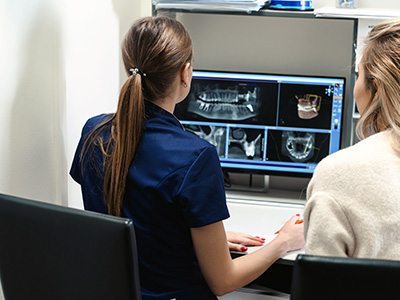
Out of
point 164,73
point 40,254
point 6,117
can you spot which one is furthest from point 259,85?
point 40,254

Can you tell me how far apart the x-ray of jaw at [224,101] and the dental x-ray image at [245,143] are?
6cm

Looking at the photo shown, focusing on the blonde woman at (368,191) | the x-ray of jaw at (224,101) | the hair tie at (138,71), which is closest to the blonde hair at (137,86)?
the hair tie at (138,71)

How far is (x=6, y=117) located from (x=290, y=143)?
116 centimetres

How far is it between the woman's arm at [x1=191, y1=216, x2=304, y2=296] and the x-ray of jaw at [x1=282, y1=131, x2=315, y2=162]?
0.74 meters

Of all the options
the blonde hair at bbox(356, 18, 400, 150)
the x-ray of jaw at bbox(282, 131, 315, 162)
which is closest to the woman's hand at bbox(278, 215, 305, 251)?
the blonde hair at bbox(356, 18, 400, 150)

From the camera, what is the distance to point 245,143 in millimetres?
2240

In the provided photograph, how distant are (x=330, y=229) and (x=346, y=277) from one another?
201mm

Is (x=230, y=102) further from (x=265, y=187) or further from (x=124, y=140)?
(x=124, y=140)

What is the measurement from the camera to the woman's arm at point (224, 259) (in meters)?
1.25

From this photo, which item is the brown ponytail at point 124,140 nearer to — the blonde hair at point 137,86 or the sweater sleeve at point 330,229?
the blonde hair at point 137,86

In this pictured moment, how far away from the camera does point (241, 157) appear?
2244 millimetres

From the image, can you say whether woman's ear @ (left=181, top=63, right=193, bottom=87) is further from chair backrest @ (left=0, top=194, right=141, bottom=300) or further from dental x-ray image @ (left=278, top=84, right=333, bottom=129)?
dental x-ray image @ (left=278, top=84, right=333, bottom=129)

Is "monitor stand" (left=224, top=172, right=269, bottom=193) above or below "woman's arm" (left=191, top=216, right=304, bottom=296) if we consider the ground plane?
below

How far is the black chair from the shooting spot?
907 millimetres
